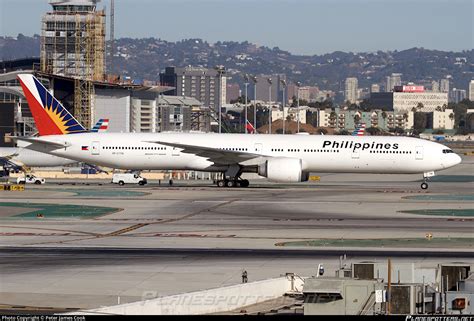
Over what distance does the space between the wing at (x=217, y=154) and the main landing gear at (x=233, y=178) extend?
677 millimetres

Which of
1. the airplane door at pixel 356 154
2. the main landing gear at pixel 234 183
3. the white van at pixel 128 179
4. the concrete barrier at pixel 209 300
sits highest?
the airplane door at pixel 356 154

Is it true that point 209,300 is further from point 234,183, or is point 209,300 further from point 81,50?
point 81,50

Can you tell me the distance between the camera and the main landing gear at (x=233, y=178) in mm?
88875

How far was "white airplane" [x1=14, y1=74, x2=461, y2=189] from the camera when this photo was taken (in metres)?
86.1

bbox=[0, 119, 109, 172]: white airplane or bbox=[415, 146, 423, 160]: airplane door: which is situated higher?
bbox=[415, 146, 423, 160]: airplane door

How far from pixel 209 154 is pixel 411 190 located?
660 inches

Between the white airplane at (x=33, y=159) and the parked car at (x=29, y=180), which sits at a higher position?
the white airplane at (x=33, y=159)

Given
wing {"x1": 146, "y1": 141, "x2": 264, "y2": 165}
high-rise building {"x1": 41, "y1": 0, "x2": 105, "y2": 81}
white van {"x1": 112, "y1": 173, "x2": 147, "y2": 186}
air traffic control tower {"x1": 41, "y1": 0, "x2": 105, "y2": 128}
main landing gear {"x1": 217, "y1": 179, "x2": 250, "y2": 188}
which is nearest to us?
wing {"x1": 146, "y1": 141, "x2": 264, "y2": 165}

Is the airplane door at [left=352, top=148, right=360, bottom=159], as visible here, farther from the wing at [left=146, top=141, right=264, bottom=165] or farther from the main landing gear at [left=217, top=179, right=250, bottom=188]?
the main landing gear at [left=217, top=179, right=250, bottom=188]

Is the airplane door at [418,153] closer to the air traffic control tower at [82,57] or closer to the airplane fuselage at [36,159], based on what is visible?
the airplane fuselage at [36,159]

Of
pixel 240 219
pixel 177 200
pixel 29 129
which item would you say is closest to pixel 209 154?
pixel 177 200

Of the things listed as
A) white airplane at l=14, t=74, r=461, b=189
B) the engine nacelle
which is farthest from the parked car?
the engine nacelle

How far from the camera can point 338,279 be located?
26.2 metres

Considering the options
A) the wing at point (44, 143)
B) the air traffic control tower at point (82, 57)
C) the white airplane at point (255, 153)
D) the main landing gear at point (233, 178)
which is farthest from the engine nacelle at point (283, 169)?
the air traffic control tower at point (82, 57)
